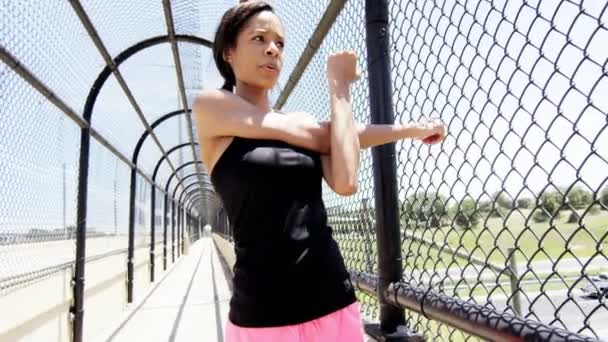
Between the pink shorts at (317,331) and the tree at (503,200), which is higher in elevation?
the tree at (503,200)

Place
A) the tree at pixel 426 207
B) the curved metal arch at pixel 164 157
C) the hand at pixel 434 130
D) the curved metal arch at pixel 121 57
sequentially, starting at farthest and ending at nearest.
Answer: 1. the curved metal arch at pixel 164 157
2. the curved metal arch at pixel 121 57
3. the tree at pixel 426 207
4. the hand at pixel 434 130

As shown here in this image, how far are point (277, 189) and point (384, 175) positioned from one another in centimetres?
68

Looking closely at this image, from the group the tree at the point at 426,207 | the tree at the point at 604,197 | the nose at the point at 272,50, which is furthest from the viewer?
the tree at the point at 426,207

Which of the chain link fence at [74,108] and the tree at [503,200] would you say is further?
the chain link fence at [74,108]

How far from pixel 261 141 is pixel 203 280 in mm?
9388

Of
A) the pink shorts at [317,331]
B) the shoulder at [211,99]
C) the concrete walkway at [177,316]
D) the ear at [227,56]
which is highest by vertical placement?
the ear at [227,56]

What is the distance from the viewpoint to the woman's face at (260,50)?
4.09ft

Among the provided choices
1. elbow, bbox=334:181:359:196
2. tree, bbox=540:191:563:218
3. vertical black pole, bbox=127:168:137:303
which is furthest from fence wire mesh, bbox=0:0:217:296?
tree, bbox=540:191:563:218

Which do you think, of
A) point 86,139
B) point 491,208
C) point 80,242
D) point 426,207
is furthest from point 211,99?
point 86,139

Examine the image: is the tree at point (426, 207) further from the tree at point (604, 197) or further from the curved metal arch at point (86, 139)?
the curved metal arch at point (86, 139)

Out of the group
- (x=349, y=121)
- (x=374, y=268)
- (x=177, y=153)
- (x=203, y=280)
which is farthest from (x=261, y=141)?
(x=177, y=153)

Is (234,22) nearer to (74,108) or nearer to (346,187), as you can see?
(346,187)

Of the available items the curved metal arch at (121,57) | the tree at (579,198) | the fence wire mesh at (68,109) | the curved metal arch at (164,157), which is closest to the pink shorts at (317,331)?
the tree at (579,198)

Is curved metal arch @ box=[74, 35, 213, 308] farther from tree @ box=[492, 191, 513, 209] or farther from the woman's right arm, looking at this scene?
tree @ box=[492, 191, 513, 209]
